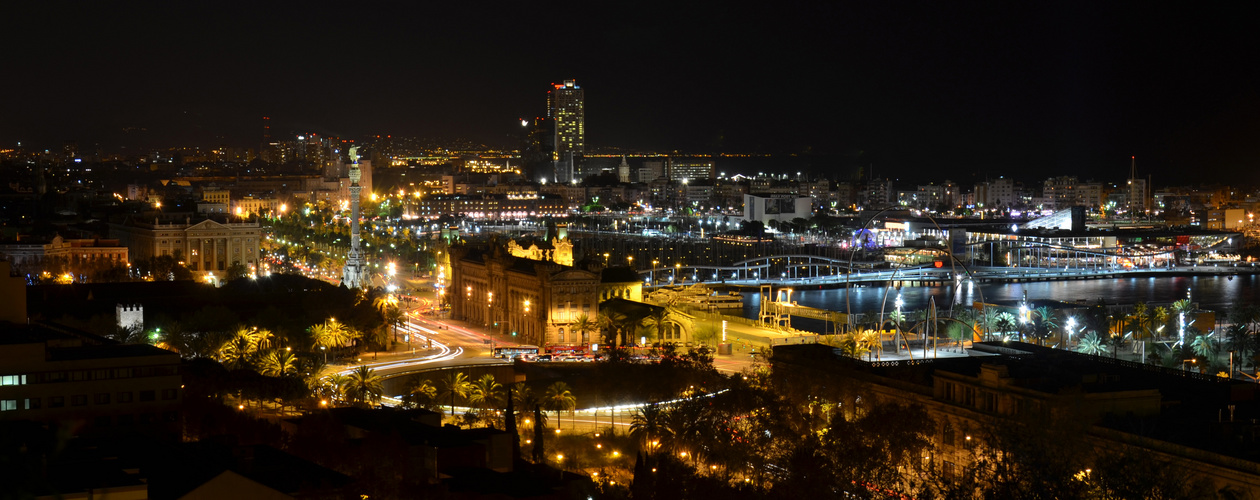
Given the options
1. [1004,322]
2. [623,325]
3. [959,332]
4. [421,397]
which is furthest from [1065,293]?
[421,397]

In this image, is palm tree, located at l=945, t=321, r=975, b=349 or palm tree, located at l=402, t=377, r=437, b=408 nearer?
palm tree, located at l=402, t=377, r=437, b=408

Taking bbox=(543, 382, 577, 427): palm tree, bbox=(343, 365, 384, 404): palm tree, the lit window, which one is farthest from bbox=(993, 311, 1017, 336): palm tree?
the lit window

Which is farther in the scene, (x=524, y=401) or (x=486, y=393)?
(x=486, y=393)

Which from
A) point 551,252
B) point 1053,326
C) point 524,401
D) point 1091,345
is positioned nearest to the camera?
point 524,401

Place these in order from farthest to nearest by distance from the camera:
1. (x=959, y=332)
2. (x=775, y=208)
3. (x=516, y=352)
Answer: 1. (x=775, y=208)
2. (x=959, y=332)
3. (x=516, y=352)

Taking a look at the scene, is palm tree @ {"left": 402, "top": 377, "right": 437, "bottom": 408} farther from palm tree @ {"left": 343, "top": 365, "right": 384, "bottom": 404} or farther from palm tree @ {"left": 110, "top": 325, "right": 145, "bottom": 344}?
palm tree @ {"left": 110, "top": 325, "right": 145, "bottom": 344}

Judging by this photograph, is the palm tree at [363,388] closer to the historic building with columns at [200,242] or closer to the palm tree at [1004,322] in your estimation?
the palm tree at [1004,322]

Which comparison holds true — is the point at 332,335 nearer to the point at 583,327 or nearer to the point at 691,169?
the point at 583,327
